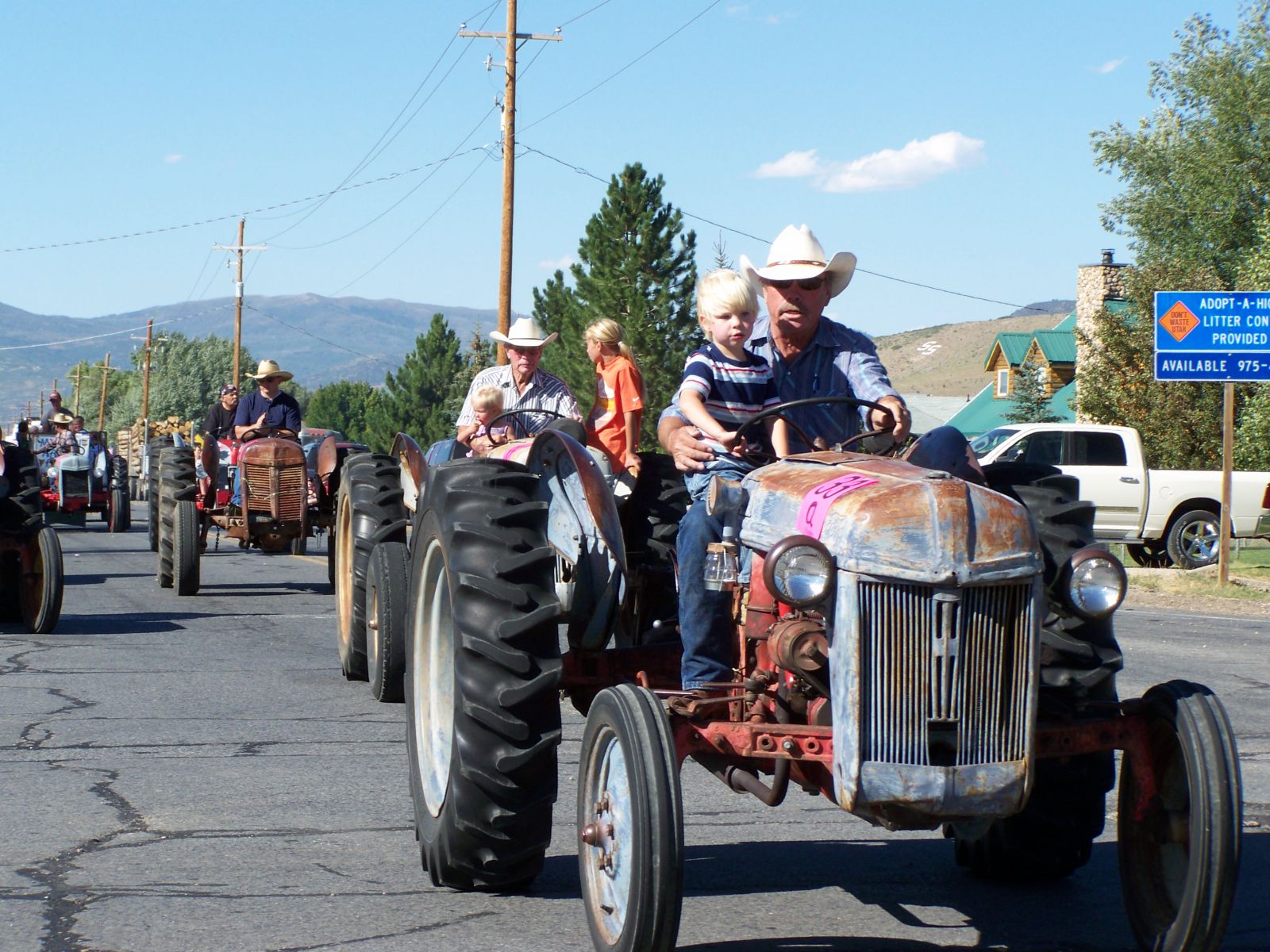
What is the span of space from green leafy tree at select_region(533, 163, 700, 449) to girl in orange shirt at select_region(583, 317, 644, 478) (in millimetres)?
54585

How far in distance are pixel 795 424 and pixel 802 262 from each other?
579 mm

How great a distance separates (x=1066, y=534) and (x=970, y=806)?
3.52 feet

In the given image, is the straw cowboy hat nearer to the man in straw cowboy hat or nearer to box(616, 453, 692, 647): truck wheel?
box(616, 453, 692, 647): truck wheel

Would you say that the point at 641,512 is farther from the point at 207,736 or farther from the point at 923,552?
the point at 923,552

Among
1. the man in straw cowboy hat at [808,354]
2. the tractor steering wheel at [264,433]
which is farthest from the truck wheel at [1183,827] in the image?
the tractor steering wheel at [264,433]

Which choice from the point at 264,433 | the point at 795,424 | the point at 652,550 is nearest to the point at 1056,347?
the point at 264,433

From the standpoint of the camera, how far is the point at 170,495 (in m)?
16.5

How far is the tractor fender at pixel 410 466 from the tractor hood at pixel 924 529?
196 inches

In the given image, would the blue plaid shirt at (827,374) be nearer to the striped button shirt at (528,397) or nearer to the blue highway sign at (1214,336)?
the striped button shirt at (528,397)

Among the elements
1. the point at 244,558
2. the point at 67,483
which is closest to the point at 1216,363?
the point at 244,558

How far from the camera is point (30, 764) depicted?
7.49m

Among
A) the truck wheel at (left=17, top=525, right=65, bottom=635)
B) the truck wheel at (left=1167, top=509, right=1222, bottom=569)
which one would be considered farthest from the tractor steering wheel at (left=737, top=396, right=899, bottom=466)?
the truck wheel at (left=1167, top=509, right=1222, bottom=569)

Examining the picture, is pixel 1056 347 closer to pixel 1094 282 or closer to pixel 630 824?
pixel 1094 282

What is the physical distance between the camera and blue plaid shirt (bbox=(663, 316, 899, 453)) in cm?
570
